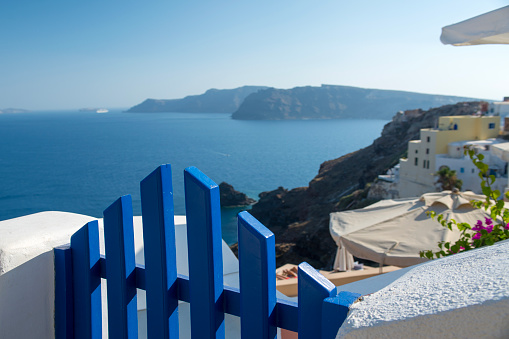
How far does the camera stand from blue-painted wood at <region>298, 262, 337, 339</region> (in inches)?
34.6

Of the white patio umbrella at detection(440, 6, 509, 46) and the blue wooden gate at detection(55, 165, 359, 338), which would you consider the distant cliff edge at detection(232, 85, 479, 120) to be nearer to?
the white patio umbrella at detection(440, 6, 509, 46)

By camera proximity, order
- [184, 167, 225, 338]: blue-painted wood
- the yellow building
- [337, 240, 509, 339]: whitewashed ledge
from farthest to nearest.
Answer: the yellow building < [184, 167, 225, 338]: blue-painted wood < [337, 240, 509, 339]: whitewashed ledge

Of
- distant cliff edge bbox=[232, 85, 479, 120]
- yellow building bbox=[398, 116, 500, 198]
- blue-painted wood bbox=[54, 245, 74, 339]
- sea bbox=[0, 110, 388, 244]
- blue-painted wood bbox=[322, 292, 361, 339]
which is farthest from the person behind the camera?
distant cliff edge bbox=[232, 85, 479, 120]

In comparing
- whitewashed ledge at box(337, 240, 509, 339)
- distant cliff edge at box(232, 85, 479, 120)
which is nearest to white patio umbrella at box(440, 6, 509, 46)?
whitewashed ledge at box(337, 240, 509, 339)

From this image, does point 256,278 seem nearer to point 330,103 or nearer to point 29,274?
point 29,274

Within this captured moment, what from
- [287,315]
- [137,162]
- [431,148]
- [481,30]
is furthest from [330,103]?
[287,315]

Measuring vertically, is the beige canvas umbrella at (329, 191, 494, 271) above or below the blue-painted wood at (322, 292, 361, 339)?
below

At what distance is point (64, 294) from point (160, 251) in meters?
0.49

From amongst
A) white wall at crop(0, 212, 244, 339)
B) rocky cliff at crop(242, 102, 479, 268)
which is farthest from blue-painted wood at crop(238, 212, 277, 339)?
rocky cliff at crop(242, 102, 479, 268)

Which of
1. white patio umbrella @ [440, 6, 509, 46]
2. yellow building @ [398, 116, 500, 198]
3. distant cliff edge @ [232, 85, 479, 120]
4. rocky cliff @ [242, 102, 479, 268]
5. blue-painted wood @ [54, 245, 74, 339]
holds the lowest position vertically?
rocky cliff @ [242, 102, 479, 268]

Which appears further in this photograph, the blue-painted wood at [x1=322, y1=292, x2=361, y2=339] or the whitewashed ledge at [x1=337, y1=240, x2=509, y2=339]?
the blue-painted wood at [x1=322, y1=292, x2=361, y2=339]

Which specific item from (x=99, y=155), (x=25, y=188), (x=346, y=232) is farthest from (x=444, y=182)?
(x=99, y=155)

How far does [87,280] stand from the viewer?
1367mm

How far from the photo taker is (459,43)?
115 inches
